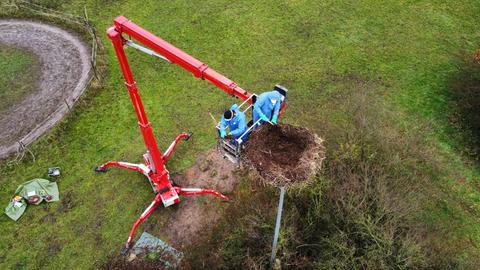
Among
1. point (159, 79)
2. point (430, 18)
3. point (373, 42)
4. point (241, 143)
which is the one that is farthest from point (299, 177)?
point (430, 18)

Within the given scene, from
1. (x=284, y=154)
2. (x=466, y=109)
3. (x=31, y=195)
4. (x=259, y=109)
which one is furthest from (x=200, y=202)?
(x=466, y=109)

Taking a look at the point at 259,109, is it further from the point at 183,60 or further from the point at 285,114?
the point at 285,114

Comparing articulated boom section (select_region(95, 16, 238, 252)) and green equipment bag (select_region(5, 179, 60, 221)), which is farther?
green equipment bag (select_region(5, 179, 60, 221))

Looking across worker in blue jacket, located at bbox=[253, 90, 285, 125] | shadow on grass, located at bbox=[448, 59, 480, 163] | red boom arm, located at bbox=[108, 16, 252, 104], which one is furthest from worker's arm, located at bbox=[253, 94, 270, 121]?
shadow on grass, located at bbox=[448, 59, 480, 163]

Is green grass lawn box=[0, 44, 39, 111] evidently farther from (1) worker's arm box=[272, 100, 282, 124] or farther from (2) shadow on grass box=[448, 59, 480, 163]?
(2) shadow on grass box=[448, 59, 480, 163]

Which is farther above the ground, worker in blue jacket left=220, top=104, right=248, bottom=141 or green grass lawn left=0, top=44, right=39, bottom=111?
worker in blue jacket left=220, top=104, right=248, bottom=141
